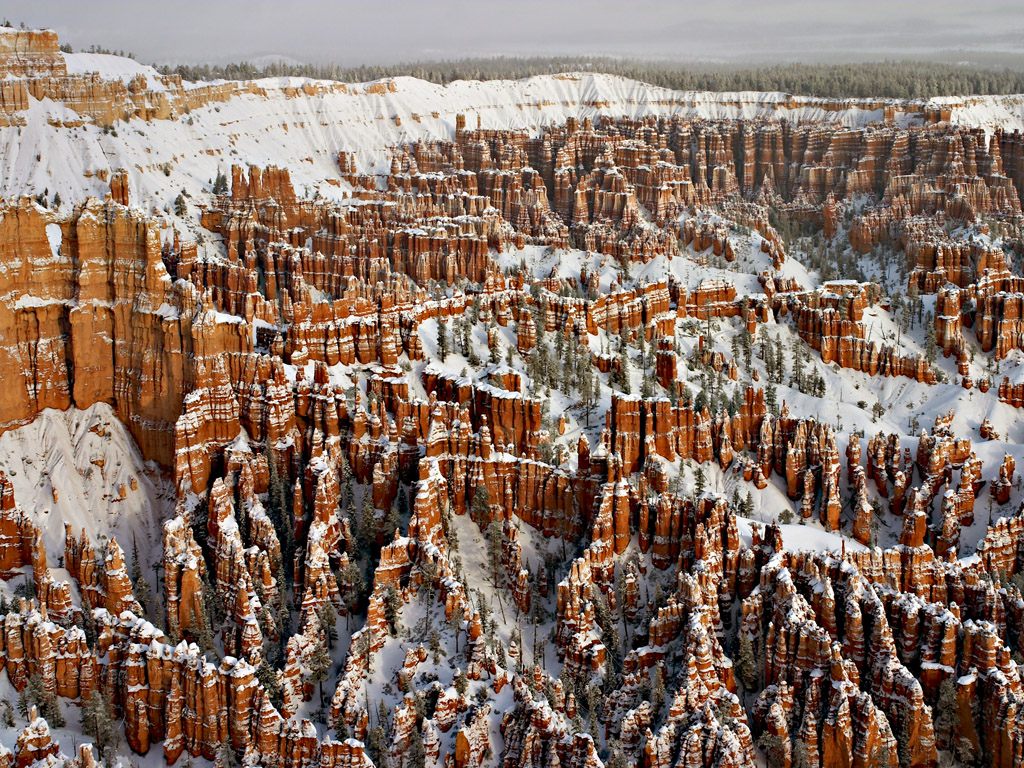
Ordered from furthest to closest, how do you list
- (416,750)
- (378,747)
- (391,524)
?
(391,524) → (378,747) → (416,750)

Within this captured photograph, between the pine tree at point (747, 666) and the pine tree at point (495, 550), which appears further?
the pine tree at point (495, 550)

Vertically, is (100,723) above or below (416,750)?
above

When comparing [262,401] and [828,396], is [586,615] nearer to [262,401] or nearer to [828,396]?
[262,401]

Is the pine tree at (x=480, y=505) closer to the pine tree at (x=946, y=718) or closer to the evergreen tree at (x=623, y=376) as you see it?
the evergreen tree at (x=623, y=376)

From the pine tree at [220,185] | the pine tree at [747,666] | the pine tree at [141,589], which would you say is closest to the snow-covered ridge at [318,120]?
the pine tree at [220,185]

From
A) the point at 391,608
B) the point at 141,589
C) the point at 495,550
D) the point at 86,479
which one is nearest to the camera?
the point at 391,608

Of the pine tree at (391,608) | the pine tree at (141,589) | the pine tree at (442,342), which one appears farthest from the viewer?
the pine tree at (442,342)

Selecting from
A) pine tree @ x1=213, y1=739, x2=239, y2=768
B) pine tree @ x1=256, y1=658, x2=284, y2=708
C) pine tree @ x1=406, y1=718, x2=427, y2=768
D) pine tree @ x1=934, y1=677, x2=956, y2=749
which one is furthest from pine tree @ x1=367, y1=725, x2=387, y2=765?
pine tree @ x1=934, y1=677, x2=956, y2=749

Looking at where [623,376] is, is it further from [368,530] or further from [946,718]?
[946,718]

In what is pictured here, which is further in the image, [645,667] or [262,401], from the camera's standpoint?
[262,401]

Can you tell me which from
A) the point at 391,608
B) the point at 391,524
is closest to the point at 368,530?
the point at 391,524

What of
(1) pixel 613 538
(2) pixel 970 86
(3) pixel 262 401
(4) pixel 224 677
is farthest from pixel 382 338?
(2) pixel 970 86
